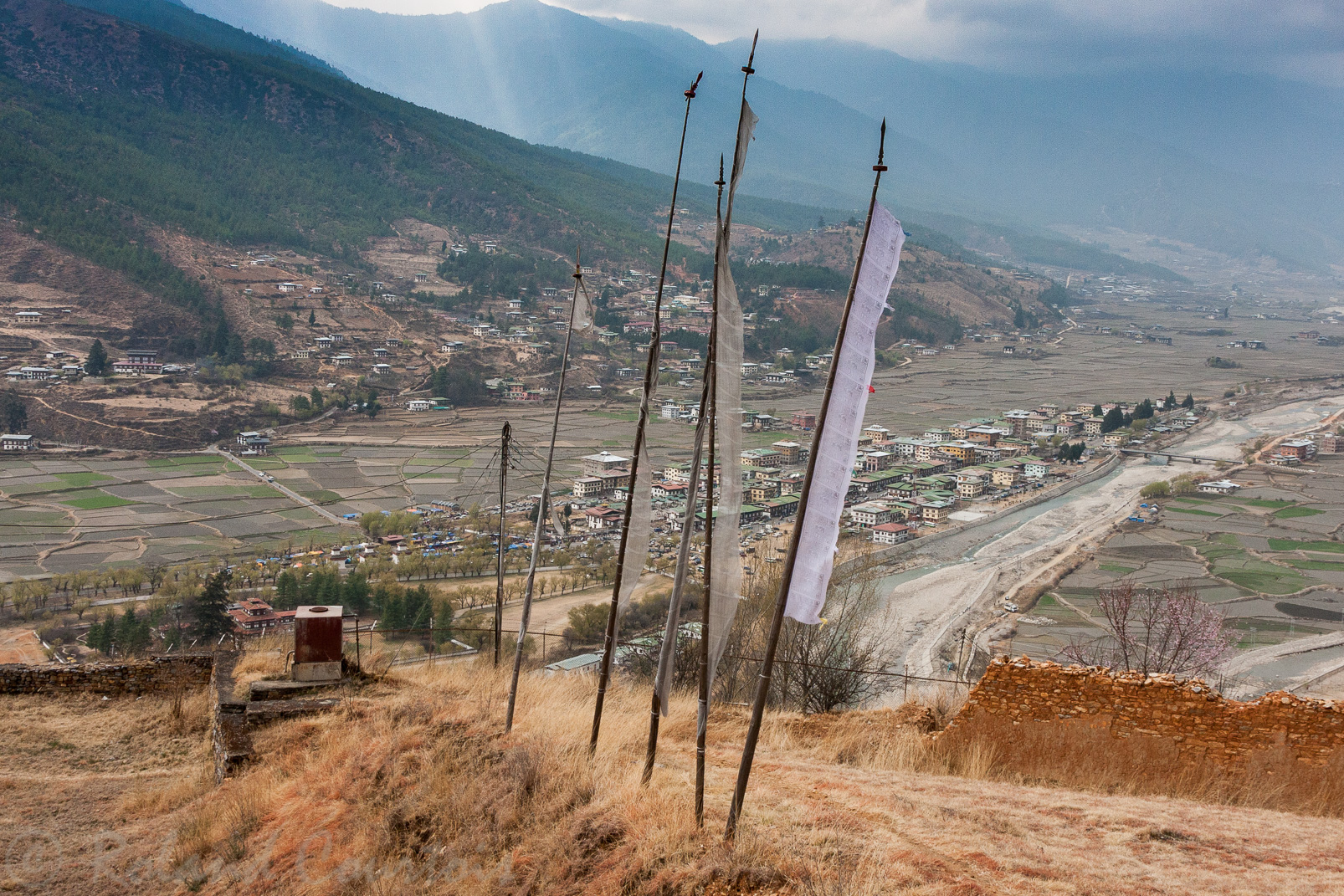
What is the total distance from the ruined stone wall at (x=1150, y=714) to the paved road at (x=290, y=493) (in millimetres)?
27358

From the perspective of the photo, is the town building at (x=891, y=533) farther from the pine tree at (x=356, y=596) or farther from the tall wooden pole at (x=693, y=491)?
the tall wooden pole at (x=693, y=491)

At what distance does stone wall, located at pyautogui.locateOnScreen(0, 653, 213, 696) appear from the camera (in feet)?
32.3

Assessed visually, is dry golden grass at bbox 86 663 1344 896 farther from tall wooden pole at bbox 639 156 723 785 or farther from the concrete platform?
tall wooden pole at bbox 639 156 723 785

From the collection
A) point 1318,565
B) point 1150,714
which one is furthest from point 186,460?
point 1318,565

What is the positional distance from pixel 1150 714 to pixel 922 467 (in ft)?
114

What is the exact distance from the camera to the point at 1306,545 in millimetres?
29750

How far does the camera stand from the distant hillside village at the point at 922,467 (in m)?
32.4

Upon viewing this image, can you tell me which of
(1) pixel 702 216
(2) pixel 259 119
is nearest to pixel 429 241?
(2) pixel 259 119

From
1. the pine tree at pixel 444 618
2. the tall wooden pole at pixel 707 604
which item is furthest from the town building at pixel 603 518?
the tall wooden pole at pixel 707 604

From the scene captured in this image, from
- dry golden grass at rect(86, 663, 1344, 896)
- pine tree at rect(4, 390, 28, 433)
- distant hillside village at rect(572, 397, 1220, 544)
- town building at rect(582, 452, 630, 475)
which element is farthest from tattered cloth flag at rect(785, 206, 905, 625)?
pine tree at rect(4, 390, 28, 433)

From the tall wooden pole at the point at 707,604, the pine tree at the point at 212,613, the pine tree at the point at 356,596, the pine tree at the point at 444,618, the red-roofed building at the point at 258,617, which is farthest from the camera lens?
the pine tree at the point at 356,596

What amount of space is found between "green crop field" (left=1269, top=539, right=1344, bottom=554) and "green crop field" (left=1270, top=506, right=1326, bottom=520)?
3354 mm

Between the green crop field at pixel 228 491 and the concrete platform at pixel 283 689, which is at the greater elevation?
the concrete platform at pixel 283 689

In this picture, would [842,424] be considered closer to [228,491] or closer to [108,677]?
[108,677]
